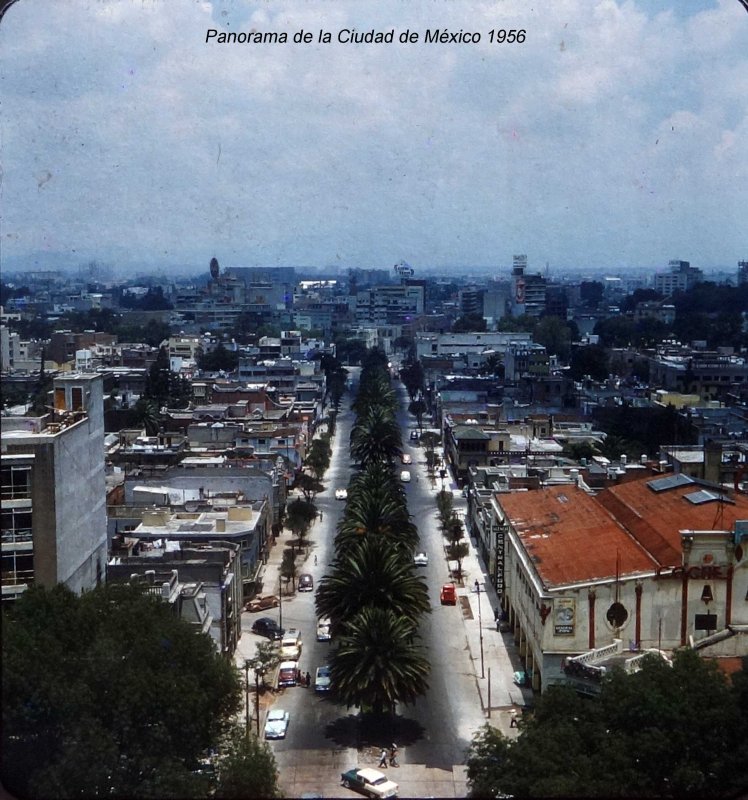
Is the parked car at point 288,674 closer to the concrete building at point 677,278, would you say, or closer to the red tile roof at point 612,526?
the red tile roof at point 612,526

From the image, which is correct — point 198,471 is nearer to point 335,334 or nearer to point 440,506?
point 440,506

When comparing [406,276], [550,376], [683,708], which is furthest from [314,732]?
[406,276]

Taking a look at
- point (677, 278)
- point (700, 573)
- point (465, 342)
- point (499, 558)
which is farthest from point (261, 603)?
point (677, 278)

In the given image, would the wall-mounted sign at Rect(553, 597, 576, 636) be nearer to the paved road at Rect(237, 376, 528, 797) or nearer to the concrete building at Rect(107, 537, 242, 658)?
the paved road at Rect(237, 376, 528, 797)

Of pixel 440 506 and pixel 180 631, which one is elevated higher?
pixel 180 631

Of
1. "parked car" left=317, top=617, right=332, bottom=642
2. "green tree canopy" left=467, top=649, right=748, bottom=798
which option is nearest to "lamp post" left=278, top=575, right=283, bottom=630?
"parked car" left=317, top=617, right=332, bottom=642

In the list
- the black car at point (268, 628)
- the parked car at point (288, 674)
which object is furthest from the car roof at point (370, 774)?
the black car at point (268, 628)
